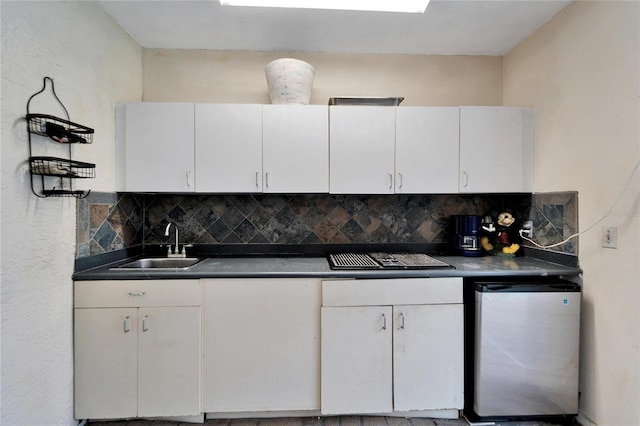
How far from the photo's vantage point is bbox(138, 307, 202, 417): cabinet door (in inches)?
65.8

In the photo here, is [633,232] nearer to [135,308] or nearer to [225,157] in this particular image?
[225,157]

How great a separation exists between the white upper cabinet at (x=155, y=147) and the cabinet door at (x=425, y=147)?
144 cm

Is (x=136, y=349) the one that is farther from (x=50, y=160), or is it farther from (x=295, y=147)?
(x=295, y=147)

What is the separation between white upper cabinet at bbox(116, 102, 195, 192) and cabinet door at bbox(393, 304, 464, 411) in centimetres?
166

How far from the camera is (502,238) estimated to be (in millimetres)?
2242

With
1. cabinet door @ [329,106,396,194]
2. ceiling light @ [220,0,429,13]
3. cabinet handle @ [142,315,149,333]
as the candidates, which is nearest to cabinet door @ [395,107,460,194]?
cabinet door @ [329,106,396,194]

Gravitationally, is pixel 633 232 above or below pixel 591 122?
below

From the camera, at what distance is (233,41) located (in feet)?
7.14

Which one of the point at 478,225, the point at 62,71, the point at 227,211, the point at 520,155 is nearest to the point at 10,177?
the point at 62,71

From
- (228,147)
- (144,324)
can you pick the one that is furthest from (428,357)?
(228,147)

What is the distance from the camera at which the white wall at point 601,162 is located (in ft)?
4.71

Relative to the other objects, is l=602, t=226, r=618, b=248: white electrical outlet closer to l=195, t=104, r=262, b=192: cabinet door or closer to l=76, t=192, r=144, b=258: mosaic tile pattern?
l=195, t=104, r=262, b=192: cabinet door

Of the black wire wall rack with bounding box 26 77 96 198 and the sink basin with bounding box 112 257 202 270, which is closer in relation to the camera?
the black wire wall rack with bounding box 26 77 96 198

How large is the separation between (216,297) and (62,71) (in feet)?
4.83
